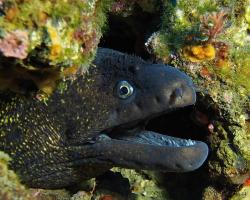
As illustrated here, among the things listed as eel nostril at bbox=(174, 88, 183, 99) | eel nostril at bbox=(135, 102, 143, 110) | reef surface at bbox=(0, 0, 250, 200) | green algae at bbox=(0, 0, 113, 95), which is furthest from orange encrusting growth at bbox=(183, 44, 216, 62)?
green algae at bbox=(0, 0, 113, 95)

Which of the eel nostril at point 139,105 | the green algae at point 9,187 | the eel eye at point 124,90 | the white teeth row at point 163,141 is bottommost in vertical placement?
the green algae at point 9,187

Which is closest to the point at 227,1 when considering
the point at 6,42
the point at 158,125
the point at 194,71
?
the point at 194,71

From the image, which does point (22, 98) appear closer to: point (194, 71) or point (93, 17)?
point (93, 17)

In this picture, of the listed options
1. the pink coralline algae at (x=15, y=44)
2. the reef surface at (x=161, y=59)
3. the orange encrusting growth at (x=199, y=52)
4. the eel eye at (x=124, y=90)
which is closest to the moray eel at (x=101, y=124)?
the eel eye at (x=124, y=90)

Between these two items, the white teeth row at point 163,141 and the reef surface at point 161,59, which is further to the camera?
the white teeth row at point 163,141

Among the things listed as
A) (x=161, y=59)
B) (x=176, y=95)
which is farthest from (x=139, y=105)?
(x=161, y=59)

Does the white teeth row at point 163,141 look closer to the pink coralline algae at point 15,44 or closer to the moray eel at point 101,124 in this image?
the moray eel at point 101,124
